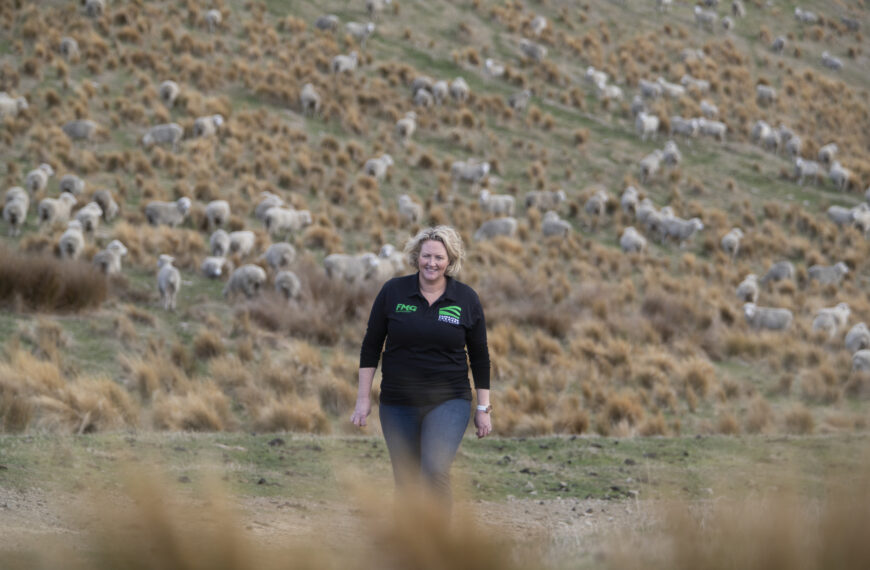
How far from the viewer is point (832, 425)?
10.4 m

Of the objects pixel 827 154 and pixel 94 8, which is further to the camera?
pixel 827 154

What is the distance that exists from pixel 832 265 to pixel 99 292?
1823 centimetres

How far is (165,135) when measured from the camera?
68.0 ft

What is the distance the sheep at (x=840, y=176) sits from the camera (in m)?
27.0

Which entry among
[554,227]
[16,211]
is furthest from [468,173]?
[16,211]

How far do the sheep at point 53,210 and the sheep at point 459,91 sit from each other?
14.7 m

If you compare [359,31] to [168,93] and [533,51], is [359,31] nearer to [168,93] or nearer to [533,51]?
[533,51]

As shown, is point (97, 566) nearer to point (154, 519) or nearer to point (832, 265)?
point (154, 519)

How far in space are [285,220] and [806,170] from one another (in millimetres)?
18072

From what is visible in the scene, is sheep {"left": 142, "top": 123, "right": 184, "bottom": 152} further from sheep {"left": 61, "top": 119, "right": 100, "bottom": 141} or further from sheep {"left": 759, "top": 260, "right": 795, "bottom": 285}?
sheep {"left": 759, "top": 260, "right": 795, "bottom": 285}

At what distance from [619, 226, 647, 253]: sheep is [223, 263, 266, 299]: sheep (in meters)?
10.0

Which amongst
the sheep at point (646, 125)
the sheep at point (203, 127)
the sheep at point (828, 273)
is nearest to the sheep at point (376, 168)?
→ the sheep at point (203, 127)

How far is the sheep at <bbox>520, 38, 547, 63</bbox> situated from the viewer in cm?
3186

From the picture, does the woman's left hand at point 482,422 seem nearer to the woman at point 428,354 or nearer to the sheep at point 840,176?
the woman at point 428,354
